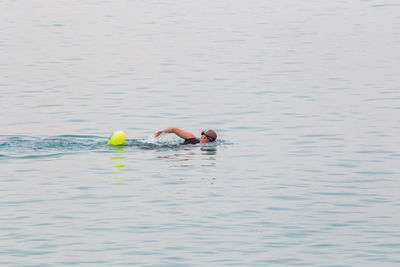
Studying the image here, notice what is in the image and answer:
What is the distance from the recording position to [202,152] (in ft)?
79.7

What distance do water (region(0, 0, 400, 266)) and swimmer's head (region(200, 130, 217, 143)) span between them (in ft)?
0.76

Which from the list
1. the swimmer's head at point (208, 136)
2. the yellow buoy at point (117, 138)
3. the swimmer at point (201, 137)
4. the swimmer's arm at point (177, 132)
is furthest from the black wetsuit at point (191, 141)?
the yellow buoy at point (117, 138)

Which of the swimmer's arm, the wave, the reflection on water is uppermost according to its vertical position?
the swimmer's arm

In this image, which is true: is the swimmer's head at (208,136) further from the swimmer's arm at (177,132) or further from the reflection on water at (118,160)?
the reflection on water at (118,160)

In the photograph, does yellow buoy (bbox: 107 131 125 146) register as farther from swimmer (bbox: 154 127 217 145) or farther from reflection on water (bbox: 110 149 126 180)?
swimmer (bbox: 154 127 217 145)

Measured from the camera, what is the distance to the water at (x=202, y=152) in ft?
52.6

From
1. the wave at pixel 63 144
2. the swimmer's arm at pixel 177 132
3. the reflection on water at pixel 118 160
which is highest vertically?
the swimmer's arm at pixel 177 132

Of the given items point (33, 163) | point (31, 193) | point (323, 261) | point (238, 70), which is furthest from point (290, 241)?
point (238, 70)

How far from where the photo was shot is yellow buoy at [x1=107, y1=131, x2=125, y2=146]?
24.0 meters

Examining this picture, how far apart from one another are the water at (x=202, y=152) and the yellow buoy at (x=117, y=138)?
0.28 meters

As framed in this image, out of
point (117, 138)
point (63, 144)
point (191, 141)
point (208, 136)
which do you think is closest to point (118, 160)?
point (117, 138)

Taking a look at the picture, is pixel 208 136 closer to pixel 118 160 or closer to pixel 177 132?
pixel 177 132

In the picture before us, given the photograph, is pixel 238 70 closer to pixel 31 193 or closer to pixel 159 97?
pixel 159 97

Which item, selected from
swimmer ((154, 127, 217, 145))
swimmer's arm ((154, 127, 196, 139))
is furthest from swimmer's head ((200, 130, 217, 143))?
swimmer's arm ((154, 127, 196, 139))
